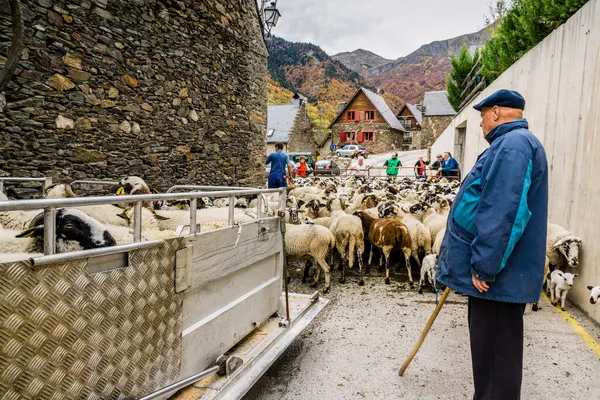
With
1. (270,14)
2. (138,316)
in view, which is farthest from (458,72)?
(138,316)

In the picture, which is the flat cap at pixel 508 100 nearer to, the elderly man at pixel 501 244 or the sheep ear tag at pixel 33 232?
the elderly man at pixel 501 244

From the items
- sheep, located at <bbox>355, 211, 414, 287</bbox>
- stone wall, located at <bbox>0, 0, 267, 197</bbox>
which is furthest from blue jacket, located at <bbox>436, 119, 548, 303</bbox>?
stone wall, located at <bbox>0, 0, 267, 197</bbox>

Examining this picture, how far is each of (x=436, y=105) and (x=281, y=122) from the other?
69.8 feet

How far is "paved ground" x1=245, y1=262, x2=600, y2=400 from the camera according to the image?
3438 mm

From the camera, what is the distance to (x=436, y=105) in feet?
173

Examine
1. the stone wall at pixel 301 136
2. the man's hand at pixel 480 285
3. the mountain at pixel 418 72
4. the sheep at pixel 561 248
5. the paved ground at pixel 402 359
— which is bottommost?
the paved ground at pixel 402 359

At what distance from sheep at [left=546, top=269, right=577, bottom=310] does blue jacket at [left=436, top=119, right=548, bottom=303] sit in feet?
11.4

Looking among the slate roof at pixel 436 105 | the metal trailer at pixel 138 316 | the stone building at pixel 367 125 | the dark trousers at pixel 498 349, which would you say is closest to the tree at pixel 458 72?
the slate roof at pixel 436 105

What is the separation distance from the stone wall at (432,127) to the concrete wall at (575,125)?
4574cm

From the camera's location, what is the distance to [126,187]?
4.73 meters

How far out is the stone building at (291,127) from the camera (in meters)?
44.1

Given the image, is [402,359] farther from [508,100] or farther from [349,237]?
[349,237]

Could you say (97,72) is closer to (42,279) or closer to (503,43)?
(42,279)

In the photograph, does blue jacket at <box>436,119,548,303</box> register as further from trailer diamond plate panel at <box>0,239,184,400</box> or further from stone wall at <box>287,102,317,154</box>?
stone wall at <box>287,102,317,154</box>
